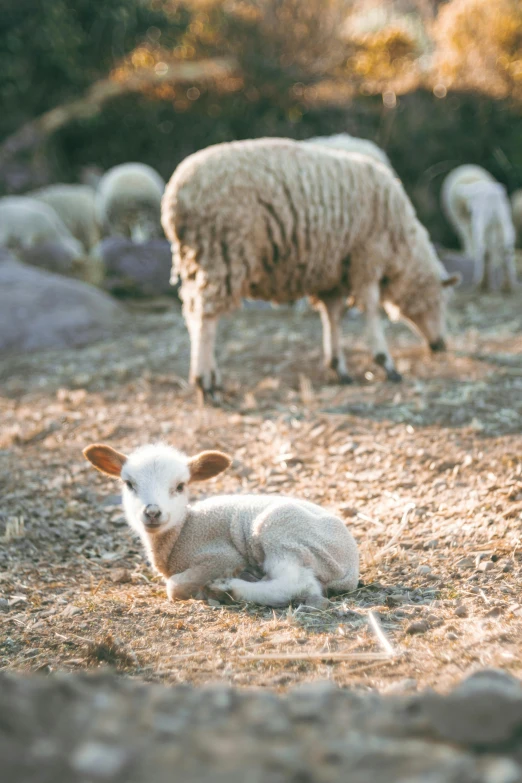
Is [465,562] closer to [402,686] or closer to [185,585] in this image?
[185,585]

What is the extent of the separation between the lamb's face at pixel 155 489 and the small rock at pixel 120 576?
381mm

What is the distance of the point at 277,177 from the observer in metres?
7.41

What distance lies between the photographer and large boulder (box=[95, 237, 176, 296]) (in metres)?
13.1

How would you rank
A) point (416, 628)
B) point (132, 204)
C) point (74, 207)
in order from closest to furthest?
point (416, 628) < point (132, 204) < point (74, 207)

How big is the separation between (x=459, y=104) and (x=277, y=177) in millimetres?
14119

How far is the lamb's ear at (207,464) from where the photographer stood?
14.4ft

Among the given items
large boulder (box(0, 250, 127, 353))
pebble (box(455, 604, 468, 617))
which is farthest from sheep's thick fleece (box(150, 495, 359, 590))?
large boulder (box(0, 250, 127, 353))

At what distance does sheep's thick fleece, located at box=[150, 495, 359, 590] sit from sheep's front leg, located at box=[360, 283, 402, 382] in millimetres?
3674

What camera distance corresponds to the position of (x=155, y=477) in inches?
165

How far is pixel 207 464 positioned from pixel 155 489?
0.39 metres

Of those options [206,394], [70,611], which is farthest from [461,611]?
[206,394]

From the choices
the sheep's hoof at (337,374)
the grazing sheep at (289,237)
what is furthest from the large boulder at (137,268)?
the sheep's hoof at (337,374)

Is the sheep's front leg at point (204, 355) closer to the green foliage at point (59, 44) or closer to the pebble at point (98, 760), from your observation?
the pebble at point (98, 760)

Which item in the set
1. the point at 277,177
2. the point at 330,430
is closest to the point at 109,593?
the point at 330,430
